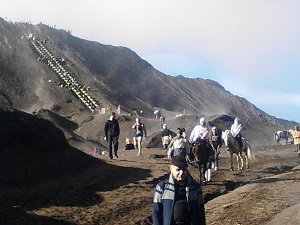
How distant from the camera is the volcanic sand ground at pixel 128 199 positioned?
→ 473 inches

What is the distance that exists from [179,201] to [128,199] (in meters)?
9.01

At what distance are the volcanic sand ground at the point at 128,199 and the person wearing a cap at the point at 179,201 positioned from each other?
16.7ft

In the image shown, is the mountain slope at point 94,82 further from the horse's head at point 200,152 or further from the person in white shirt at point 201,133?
the horse's head at point 200,152

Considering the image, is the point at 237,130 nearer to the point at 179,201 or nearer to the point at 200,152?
the point at 200,152

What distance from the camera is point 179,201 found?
6.15 metres

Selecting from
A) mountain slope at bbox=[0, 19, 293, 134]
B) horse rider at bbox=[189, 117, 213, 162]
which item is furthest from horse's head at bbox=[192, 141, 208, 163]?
mountain slope at bbox=[0, 19, 293, 134]

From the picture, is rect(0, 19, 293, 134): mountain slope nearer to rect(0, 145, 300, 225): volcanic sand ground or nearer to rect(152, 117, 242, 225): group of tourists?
rect(0, 145, 300, 225): volcanic sand ground

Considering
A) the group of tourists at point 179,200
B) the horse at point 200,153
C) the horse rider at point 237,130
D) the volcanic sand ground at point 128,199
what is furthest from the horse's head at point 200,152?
the group of tourists at point 179,200

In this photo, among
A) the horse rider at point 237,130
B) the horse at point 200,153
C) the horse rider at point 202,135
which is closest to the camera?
the horse at point 200,153

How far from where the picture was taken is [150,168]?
20828mm

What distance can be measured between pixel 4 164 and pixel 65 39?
100 m

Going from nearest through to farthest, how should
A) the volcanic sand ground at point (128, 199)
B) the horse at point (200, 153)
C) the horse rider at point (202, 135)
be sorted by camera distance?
1. the volcanic sand ground at point (128, 199)
2. the horse at point (200, 153)
3. the horse rider at point (202, 135)

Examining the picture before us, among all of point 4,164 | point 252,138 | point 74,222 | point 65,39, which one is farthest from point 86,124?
point 65,39

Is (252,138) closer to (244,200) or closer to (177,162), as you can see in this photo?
(244,200)
